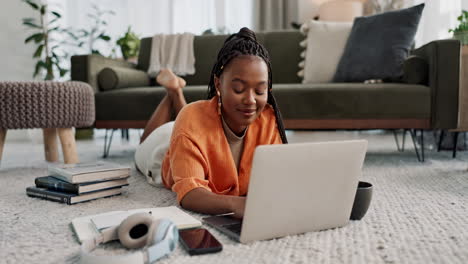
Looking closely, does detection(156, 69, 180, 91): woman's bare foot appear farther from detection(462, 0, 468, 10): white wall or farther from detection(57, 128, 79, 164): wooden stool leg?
detection(462, 0, 468, 10): white wall

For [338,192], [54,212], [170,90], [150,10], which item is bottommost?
[54,212]

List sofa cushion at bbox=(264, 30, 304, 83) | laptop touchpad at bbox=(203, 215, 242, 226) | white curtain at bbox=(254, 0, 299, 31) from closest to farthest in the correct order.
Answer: laptop touchpad at bbox=(203, 215, 242, 226) → sofa cushion at bbox=(264, 30, 304, 83) → white curtain at bbox=(254, 0, 299, 31)

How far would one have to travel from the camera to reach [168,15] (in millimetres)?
4660

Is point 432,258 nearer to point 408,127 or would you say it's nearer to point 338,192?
point 338,192

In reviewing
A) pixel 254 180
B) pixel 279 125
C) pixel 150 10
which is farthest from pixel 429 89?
pixel 150 10

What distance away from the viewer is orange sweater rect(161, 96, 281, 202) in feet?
3.55

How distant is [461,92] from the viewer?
6.79ft

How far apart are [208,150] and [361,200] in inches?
16.8

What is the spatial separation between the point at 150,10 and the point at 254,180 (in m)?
4.29

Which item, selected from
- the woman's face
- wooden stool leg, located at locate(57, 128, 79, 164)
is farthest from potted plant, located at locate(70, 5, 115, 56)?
the woman's face

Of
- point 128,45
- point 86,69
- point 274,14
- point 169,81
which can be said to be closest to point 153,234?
point 169,81

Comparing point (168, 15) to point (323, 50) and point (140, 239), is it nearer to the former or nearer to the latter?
point (323, 50)

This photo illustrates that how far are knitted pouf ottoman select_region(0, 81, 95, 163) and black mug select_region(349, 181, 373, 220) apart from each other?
4.87 feet

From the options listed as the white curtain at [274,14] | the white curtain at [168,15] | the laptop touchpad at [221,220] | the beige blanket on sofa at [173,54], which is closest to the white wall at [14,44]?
the white curtain at [168,15]
